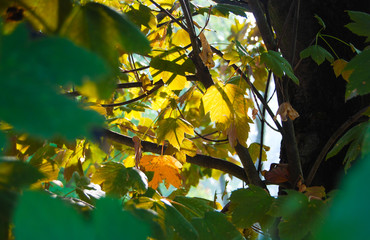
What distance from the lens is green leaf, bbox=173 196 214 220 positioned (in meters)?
0.48

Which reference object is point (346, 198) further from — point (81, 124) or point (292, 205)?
point (292, 205)

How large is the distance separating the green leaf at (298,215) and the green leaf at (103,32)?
0.22 metres

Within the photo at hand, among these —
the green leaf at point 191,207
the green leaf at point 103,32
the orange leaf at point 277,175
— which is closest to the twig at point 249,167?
the orange leaf at point 277,175

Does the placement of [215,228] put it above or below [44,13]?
below

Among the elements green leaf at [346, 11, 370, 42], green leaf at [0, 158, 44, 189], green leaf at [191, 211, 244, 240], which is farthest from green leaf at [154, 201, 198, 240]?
green leaf at [346, 11, 370, 42]

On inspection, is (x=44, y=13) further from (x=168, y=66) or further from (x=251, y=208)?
Result: (x=168, y=66)

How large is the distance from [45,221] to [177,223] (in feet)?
0.75

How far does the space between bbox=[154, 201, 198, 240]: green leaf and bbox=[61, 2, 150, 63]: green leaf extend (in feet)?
0.56

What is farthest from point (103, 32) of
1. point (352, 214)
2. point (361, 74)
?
point (361, 74)

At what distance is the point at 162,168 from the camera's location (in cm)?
71

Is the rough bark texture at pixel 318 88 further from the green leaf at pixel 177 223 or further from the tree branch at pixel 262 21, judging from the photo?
the green leaf at pixel 177 223

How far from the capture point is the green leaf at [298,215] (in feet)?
1.09

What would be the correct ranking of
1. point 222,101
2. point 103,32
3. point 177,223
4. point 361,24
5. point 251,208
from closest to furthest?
point 103,32 < point 177,223 < point 251,208 < point 361,24 < point 222,101

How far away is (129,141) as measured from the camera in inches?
30.8
